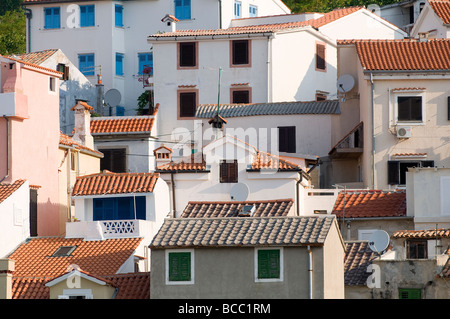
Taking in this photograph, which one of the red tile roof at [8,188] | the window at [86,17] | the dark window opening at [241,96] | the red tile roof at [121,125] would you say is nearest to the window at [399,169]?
the dark window opening at [241,96]

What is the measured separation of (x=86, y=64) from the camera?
243 ft

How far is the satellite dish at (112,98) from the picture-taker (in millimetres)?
70125

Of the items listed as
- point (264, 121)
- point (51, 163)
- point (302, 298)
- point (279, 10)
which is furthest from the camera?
point (279, 10)

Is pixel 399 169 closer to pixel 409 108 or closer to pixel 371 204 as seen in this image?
pixel 409 108

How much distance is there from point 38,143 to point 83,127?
24.4 ft

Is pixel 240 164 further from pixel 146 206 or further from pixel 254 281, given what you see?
pixel 254 281

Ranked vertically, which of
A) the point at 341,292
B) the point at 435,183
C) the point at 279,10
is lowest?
the point at 341,292

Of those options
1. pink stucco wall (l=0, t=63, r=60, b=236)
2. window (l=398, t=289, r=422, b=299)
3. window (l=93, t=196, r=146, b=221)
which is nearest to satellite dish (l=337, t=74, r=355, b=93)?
pink stucco wall (l=0, t=63, r=60, b=236)

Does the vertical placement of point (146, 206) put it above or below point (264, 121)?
below

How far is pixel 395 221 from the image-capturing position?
164 feet

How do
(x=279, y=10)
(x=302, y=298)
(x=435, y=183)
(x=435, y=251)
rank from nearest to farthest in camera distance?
(x=302, y=298), (x=435, y=251), (x=435, y=183), (x=279, y=10)

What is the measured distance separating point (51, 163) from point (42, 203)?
1.89 m

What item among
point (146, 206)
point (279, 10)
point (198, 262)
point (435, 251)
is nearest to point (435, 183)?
point (435, 251)

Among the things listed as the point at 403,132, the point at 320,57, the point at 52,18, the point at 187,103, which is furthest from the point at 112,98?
the point at 403,132
